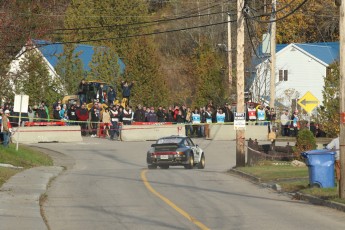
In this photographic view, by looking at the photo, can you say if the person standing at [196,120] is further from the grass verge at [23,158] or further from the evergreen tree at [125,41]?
the grass verge at [23,158]

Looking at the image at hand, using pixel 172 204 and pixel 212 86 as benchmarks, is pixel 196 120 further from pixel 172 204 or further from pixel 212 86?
pixel 172 204

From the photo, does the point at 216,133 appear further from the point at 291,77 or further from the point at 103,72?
the point at 291,77

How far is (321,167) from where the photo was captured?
23500 mm

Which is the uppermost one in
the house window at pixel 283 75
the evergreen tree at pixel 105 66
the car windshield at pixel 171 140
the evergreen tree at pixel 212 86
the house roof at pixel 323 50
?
the house roof at pixel 323 50

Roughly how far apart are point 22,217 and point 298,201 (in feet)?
25.1

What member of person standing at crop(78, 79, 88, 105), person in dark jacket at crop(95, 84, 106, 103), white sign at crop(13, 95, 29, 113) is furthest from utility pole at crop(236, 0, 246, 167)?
person in dark jacket at crop(95, 84, 106, 103)

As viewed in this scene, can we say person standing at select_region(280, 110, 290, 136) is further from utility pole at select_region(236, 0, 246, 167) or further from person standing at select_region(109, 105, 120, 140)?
utility pole at select_region(236, 0, 246, 167)

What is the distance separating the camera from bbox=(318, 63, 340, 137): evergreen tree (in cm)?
4134

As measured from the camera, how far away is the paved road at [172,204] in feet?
57.5

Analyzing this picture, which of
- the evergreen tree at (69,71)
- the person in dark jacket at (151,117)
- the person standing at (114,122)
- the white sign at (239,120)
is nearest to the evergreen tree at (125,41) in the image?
the evergreen tree at (69,71)

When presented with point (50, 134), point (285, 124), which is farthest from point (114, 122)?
point (285, 124)

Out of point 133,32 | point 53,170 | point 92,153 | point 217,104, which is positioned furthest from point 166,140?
point 133,32

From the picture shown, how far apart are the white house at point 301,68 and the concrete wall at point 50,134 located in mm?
30155

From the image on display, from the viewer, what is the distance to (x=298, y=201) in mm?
22469
